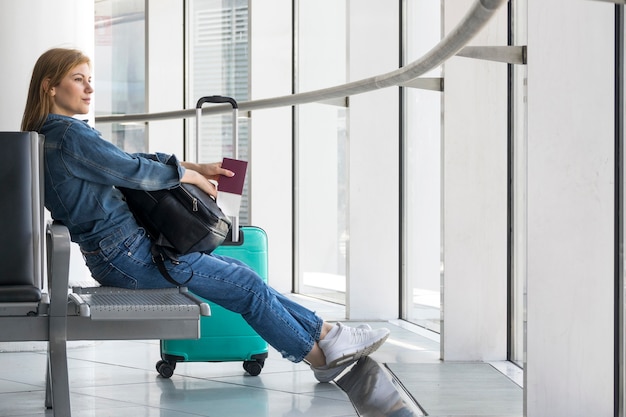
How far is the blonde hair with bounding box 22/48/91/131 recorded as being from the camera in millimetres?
3520

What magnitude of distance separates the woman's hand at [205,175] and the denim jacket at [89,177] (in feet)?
0.21

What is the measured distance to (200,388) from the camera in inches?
161

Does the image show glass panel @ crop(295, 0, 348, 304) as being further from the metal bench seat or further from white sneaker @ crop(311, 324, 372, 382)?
the metal bench seat

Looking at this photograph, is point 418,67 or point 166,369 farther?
point 166,369

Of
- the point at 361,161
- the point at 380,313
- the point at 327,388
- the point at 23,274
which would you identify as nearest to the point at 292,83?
the point at 361,161

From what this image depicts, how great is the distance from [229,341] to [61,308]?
4.58 ft

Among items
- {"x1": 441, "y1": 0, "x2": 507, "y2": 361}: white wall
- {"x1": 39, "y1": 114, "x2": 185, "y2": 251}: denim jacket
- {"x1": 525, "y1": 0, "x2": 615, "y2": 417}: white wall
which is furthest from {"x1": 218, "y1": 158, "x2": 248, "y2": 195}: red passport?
{"x1": 441, "y1": 0, "x2": 507, "y2": 361}: white wall

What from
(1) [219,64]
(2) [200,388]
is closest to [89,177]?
(2) [200,388]

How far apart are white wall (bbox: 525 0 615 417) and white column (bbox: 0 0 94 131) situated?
3.00m

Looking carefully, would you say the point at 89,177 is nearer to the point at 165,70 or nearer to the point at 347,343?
the point at 347,343

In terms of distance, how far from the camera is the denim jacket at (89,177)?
10.8 ft

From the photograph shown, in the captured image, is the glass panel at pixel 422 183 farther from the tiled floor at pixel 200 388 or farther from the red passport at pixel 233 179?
the red passport at pixel 233 179

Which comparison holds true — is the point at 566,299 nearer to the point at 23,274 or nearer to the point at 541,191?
the point at 541,191

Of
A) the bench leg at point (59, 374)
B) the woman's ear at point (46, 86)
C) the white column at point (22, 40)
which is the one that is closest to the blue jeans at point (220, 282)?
the bench leg at point (59, 374)
